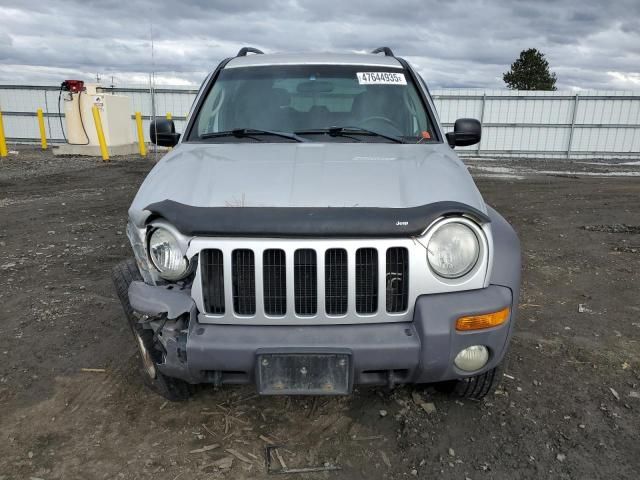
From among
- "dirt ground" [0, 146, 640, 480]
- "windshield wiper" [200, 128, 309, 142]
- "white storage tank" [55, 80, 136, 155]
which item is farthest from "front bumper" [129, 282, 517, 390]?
"white storage tank" [55, 80, 136, 155]

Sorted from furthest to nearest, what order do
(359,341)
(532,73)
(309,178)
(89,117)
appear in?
(532,73), (89,117), (309,178), (359,341)

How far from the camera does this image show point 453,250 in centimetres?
224

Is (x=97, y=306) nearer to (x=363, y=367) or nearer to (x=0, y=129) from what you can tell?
(x=363, y=367)

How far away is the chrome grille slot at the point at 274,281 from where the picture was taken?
2.17 m

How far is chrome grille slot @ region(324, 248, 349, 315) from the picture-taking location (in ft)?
7.09

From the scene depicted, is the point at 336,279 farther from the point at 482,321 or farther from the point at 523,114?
the point at 523,114

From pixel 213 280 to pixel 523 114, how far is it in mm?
20056

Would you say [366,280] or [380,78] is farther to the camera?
[380,78]

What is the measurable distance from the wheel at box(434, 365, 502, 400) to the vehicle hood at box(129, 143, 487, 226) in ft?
2.84

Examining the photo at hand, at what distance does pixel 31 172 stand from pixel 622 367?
1273 cm

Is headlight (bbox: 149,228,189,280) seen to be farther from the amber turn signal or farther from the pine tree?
the pine tree

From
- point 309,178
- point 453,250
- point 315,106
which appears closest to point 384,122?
point 315,106

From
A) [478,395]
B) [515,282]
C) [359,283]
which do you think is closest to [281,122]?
[359,283]

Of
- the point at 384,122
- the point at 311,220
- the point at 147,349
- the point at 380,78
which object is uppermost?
the point at 380,78
